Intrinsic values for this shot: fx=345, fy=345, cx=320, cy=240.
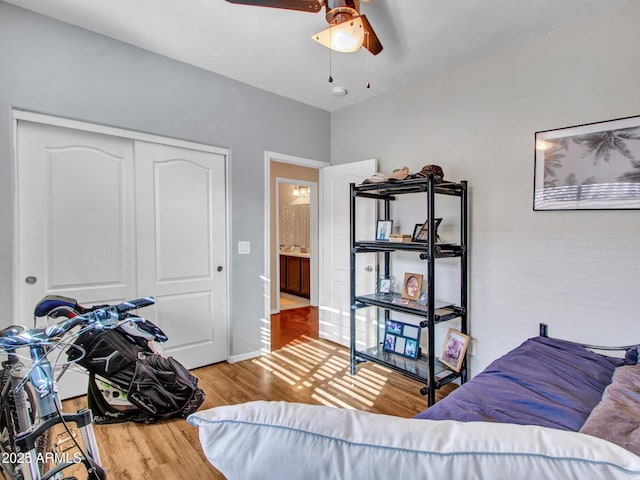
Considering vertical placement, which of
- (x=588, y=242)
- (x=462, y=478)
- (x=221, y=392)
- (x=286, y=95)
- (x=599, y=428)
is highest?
(x=286, y=95)

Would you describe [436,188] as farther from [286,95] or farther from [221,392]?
[221,392]

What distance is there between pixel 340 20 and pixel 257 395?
2573 mm

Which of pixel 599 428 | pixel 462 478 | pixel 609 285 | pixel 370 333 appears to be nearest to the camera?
pixel 462 478

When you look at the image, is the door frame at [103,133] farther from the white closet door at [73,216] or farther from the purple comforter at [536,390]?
the purple comforter at [536,390]

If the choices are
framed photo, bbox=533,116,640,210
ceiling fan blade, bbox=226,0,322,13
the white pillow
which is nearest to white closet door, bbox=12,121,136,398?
ceiling fan blade, bbox=226,0,322,13

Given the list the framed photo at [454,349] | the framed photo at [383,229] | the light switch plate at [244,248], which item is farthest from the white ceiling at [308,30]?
the framed photo at [454,349]

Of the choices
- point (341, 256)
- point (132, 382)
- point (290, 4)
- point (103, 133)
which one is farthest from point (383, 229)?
point (103, 133)

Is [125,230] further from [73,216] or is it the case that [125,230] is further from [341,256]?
[341,256]

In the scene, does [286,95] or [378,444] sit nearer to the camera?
[378,444]

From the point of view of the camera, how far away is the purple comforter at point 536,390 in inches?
52.6

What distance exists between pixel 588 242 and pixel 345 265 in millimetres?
2118

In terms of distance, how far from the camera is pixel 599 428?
1.13 m

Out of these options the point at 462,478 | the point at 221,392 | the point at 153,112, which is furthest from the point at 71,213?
the point at 462,478

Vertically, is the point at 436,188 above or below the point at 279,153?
below
